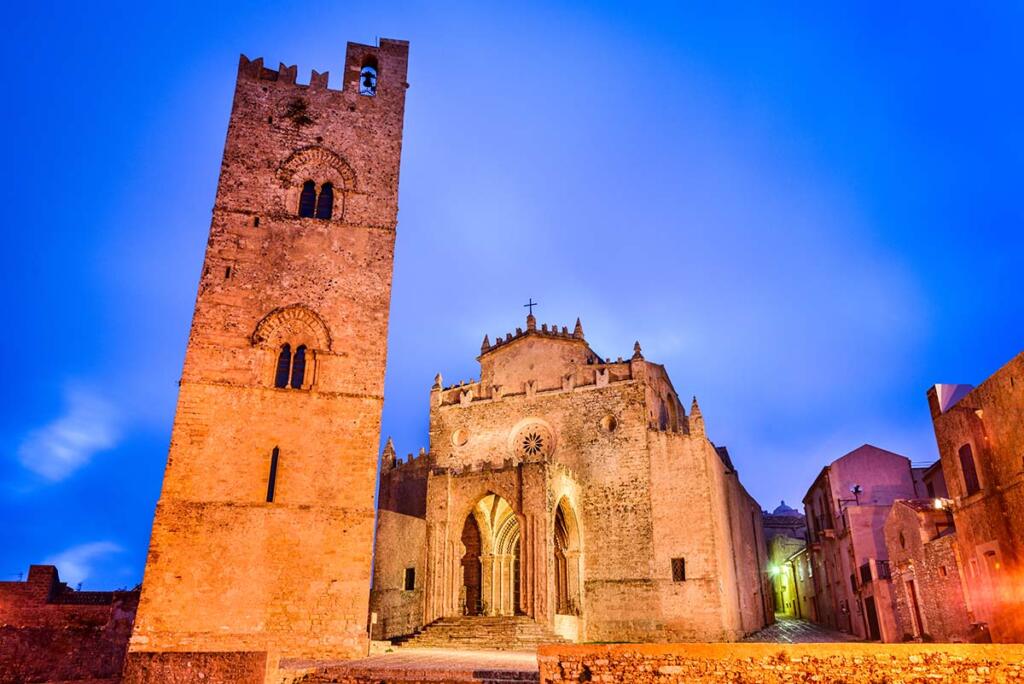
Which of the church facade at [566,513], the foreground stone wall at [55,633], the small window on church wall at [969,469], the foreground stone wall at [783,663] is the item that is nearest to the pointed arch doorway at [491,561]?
the church facade at [566,513]

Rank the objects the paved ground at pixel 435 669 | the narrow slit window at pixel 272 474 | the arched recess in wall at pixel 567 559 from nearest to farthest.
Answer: the paved ground at pixel 435 669 → the narrow slit window at pixel 272 474 → the arched recess in wall at pixel 567 559

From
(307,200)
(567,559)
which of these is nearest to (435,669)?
(307,200)

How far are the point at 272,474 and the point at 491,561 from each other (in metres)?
12.2

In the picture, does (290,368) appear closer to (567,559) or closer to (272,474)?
(272,474)

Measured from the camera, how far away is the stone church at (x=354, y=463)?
51.8 feet

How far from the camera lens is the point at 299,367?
18.0m

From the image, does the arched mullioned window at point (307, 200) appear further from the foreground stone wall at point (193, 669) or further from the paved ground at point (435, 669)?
the foreground stone wall at point (193, 669)

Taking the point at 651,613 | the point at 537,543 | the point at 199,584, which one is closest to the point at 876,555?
the point at 651,613

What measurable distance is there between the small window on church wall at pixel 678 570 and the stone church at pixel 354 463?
2.1 inches

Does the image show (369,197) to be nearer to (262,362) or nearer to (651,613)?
(262,362)

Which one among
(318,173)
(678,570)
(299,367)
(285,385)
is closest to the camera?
(285,385)

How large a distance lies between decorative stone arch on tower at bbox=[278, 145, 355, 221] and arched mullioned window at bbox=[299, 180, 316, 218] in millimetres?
97

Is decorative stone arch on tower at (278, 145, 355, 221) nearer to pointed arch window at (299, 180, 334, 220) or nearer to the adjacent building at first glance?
pointed arch window at (299, 180, 334, 220)

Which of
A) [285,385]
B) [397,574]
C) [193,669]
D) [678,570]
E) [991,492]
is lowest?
[193,669]
